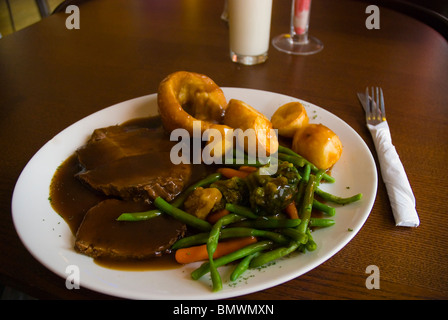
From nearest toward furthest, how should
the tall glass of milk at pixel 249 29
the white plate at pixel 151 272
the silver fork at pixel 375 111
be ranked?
the white plate at pixel 151 272 → the silver fork at pixel 375 111 → the tall glass of milk at pixel 249 29

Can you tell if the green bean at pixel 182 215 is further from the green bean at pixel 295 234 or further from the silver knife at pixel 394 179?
the silver knife at pixel 394 179

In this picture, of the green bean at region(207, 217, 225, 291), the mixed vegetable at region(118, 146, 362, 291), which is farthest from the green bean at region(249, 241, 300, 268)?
the green bean at region(207, 217, 225, 291)

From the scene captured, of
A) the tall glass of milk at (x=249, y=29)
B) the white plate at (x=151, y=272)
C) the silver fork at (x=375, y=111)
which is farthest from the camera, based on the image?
the tall glass of milk at (x=249, y=29)

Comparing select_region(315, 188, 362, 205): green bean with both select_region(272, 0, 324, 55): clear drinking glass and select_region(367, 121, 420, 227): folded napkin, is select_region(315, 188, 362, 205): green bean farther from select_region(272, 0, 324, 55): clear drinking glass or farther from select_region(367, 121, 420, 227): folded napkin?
select_region(272, 0, 324, 55): clear drinking glass

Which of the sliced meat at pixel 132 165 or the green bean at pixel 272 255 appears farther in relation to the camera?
the sliced meat at pixel 132 165

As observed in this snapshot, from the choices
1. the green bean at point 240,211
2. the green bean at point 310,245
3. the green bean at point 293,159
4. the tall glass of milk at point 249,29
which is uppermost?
the tall glass of milk at point 249,29

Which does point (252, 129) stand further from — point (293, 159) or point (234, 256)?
point (234, 256)

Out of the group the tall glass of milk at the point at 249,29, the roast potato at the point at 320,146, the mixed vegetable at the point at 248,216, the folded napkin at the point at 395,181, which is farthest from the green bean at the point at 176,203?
the tall glass of milk at the point at 249,29

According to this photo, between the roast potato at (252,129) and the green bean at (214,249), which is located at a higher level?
the roast potato at (252,129)

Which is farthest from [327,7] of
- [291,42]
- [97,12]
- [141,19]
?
[97,12]
